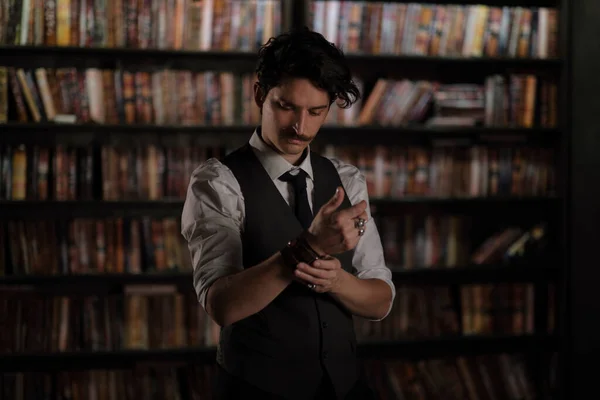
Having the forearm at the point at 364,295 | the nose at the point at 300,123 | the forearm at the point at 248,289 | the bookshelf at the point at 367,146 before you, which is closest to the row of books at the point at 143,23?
the bookshelf at the point at 367,146

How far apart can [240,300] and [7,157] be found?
1956mm

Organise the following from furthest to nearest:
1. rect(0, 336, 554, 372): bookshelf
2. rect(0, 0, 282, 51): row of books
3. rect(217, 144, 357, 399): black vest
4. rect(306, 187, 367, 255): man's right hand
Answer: rect(0, 336, 554, 372): bookshelf, rect(0, 0, 282, 51): row of books, rect(217, 144, 357, 399): black vest, rect(306, 187, 367, 255): man's right hand

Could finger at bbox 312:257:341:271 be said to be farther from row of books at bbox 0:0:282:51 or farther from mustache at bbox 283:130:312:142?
row of books at bbox 0:0:282:51

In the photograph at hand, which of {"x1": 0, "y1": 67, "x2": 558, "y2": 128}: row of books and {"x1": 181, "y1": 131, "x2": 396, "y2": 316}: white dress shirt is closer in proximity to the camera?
{"x1": 181, "y1": 131, "x2": 396, "y2": 316}: white dress shirt

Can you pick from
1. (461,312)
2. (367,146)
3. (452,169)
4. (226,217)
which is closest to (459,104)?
(452,169)

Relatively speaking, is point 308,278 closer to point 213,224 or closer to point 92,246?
point 213,224

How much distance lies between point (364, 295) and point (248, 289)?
0.25 meters

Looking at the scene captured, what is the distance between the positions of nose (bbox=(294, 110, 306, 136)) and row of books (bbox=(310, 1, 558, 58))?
1651 mm

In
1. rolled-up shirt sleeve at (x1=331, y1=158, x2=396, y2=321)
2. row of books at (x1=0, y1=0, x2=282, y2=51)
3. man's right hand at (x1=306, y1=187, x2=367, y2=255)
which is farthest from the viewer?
row of books at (x1=0, y1=0, x2=282, y2=51)

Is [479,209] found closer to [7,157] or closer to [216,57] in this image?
[216,57]

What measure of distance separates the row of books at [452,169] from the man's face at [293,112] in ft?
5.20

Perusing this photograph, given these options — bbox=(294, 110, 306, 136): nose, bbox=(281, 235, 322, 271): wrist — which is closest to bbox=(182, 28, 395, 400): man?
bbox=(294, 110, 306, 136): nose

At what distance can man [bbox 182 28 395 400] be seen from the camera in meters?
1.23

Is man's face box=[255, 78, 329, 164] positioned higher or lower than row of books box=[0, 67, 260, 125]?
lower
